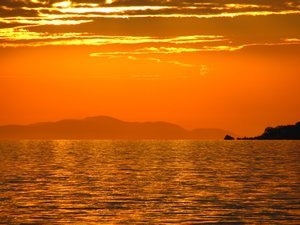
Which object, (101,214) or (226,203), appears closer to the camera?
(101,214)

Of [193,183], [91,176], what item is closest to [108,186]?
[193,183]

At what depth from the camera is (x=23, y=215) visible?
55375mm

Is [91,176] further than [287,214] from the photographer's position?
Yes

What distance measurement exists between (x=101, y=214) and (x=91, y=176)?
44.0 m

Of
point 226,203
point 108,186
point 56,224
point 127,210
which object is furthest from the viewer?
point 108,186

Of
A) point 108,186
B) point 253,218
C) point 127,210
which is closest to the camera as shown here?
point 253,218

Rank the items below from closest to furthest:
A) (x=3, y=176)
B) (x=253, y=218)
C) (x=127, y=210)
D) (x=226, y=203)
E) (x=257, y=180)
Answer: (x=253, y=218) < (x=127, y=210) < (x=226, y=203) < (x=257, y=180) < (x=3, y=176)

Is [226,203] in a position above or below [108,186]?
above

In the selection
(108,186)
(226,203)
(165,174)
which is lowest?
(165,174)

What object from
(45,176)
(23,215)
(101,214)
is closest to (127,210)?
(101,214)

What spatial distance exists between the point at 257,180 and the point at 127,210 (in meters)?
36.1

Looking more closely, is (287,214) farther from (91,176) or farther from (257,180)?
(91,176)

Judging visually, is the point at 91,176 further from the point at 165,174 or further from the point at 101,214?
the point at 101,214

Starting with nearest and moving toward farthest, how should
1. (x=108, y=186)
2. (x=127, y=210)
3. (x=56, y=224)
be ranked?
1. (x=56, y=224)
2. (x=127, y=210)
3. (x=108, y=186)
